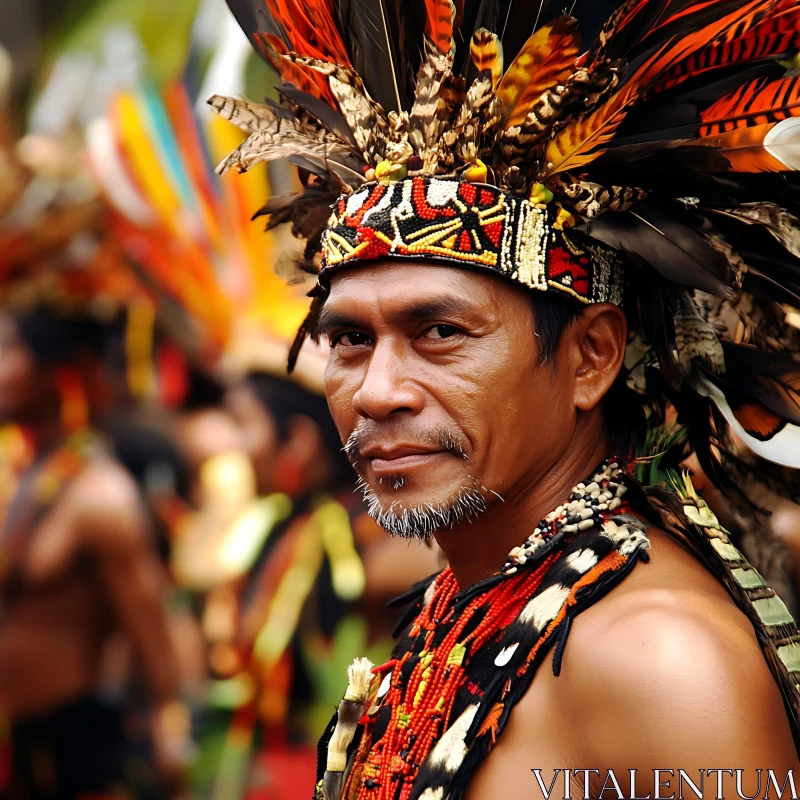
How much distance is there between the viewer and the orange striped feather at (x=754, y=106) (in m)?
2.08

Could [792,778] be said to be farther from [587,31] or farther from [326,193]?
[326,193]

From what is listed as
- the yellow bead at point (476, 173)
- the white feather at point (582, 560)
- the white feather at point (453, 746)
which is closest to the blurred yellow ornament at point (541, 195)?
the yellow bead at point (476, 173)

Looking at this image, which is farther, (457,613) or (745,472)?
(745,472)

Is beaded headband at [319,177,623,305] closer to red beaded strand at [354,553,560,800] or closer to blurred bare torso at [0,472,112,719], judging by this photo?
red beaded strand at [354,553,560,800]

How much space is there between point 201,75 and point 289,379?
2.10 metres

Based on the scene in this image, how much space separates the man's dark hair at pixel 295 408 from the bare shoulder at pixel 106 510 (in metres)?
0.95

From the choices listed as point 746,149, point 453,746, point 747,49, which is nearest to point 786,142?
point 746,149

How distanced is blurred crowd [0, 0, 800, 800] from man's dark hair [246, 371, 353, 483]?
0.04 feet

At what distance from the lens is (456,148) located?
2260 millimetres

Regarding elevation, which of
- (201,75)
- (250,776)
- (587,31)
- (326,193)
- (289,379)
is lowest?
(250,776)

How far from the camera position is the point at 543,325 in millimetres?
2225

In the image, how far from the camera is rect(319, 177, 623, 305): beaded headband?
218 centimetres

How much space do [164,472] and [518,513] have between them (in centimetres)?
476

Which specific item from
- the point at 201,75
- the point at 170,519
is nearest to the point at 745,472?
the point at 170,519
